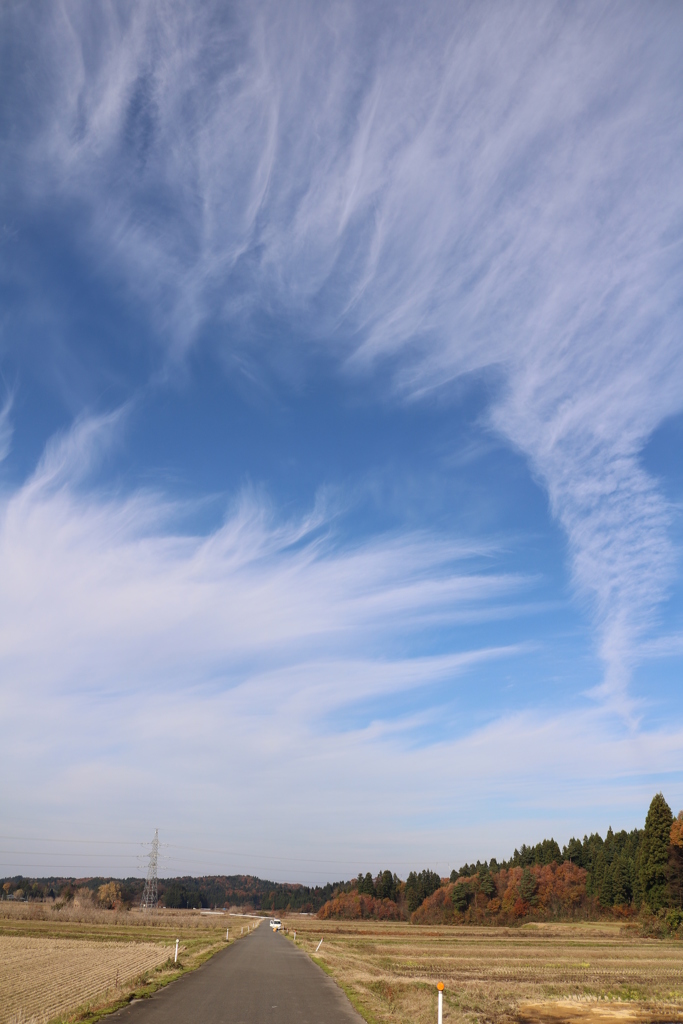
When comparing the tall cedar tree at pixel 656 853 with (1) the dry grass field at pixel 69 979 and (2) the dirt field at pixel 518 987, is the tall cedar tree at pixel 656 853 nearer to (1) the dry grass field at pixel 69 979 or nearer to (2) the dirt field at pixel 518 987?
(2) the dirt field at pixel 518 987

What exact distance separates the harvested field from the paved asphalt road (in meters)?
2.28

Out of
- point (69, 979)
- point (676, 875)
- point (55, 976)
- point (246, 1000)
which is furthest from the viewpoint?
point (676, 875)

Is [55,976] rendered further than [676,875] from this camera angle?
No

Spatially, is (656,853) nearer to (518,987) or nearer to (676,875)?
(676,875)

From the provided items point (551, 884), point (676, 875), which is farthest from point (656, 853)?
point (551, 884)

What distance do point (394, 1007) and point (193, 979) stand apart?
359 inches

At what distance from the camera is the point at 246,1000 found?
63.5ft

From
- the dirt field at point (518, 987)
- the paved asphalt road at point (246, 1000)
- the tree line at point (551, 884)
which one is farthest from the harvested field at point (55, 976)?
the tree line at point (551, 884)

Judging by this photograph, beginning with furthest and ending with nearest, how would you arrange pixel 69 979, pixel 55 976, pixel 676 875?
pixel 676 875 → pixel 55 976 → pixel 69 979

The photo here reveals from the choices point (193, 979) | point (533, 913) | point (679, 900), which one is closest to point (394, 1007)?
point (193, 979)

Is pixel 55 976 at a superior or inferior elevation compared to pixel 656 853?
inferior

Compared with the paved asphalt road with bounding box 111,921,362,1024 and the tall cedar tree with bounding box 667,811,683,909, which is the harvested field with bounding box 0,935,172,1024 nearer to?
the paved asphalt road with bounding box 111,921,362,1024

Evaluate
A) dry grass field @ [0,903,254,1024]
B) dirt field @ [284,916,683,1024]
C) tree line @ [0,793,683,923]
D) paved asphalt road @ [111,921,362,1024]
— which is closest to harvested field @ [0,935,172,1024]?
dry grass field @ [0,903,254,1024]

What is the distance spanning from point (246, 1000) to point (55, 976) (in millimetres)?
13401
